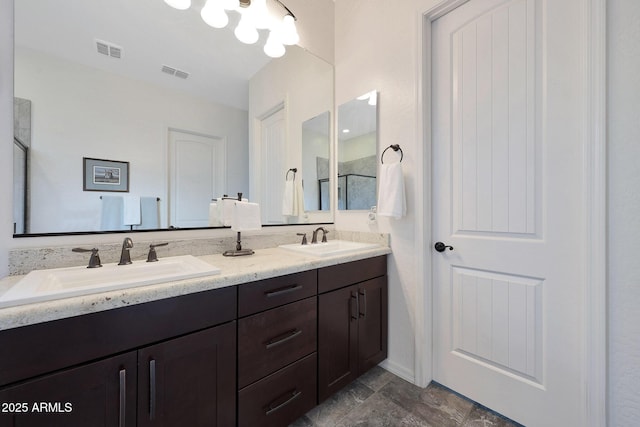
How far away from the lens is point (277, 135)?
5.87 ft

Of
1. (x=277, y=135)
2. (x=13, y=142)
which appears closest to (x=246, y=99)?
(x=277, y=135)

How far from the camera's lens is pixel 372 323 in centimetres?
158

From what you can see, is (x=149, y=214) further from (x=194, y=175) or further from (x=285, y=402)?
(x=285, y=402)

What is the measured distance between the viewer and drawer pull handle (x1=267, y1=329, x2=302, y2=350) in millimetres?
1084

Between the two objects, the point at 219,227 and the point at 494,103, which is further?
the point at 219,227

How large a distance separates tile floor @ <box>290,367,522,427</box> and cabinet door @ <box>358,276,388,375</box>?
0.45ft

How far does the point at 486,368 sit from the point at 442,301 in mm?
377

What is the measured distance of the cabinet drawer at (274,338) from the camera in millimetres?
1008

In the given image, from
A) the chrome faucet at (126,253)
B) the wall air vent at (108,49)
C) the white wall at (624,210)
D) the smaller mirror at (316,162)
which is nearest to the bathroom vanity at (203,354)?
the chrome faucet at (126,253)

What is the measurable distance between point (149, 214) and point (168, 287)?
0.63m

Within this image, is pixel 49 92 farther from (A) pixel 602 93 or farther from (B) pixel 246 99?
(A) pixel 602 93

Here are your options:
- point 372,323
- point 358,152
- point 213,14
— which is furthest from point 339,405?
point 213,14

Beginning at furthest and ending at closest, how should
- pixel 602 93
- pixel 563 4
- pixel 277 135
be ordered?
1. pixel 277 135
2. pixel 563 4
3. pixel 602 93

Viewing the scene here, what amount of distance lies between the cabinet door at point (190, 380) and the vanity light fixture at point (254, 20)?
1.65 metres
